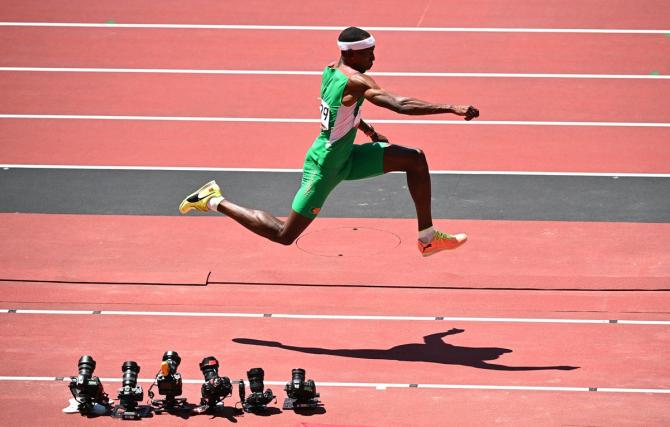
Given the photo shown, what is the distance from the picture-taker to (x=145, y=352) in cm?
1102

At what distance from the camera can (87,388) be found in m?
9.65

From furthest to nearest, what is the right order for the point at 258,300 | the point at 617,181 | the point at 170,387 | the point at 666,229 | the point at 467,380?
the point at 617,181 → the point at 666,229 → the point at 258,300 → the point at 467,380 → the point at 170,387

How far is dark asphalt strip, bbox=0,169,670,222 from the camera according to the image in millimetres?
14758

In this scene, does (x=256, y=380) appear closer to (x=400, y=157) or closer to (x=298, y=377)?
(x=298, y=377)

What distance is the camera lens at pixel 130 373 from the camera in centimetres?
976

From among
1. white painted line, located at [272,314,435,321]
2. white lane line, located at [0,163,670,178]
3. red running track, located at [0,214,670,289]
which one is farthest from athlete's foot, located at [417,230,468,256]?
white lane line, located at [0,163,670,178]

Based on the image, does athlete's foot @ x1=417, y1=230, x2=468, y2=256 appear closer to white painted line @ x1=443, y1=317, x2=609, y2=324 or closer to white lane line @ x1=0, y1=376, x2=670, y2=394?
white painted line @ x1=443, y1=317, x2=609, y2=324

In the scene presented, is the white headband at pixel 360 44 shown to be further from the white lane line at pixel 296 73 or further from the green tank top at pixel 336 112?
the white lane line at pixel 296 73

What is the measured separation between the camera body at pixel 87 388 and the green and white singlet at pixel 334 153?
237cm

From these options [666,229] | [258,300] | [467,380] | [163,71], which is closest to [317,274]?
[258,300]

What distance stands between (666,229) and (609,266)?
58.8 inches

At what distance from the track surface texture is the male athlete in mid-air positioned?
975 mm

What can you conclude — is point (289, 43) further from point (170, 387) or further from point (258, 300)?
point (170, 387)

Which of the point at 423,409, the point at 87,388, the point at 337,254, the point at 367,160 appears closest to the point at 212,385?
the point at 87,388
